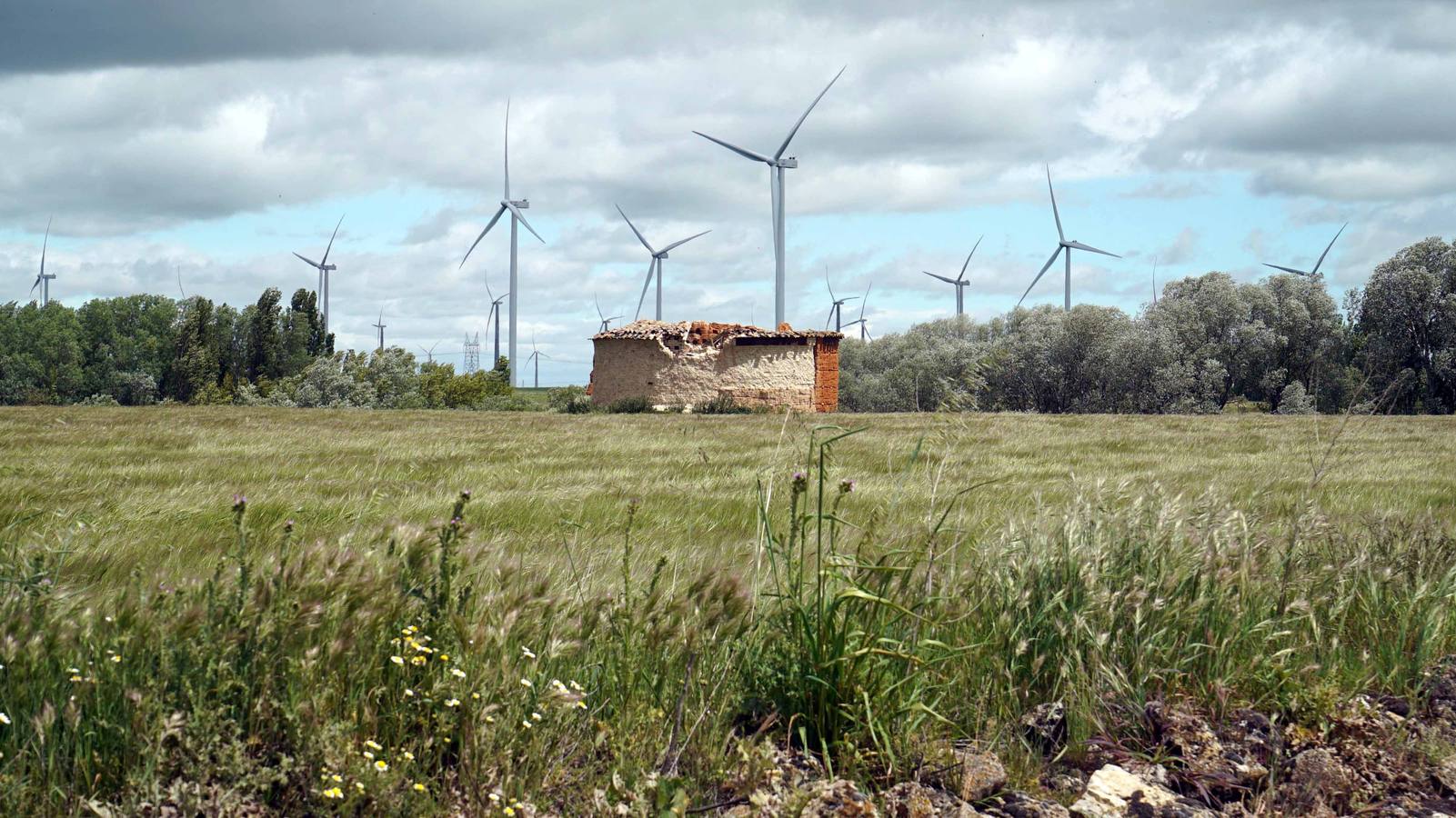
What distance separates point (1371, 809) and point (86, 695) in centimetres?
358

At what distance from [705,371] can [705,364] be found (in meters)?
0.21

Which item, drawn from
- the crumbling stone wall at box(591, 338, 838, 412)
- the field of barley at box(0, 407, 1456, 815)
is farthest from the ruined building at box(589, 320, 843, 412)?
the field of barley at box(0, 407, 1456, 815)

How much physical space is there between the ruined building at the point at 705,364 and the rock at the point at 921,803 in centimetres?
2745

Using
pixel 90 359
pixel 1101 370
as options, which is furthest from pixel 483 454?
pixel 90 359

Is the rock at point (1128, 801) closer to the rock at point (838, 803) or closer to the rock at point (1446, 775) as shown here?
the rock at point (838, 803)

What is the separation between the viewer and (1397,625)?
182 inches

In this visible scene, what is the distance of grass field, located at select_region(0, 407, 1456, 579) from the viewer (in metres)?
5.88

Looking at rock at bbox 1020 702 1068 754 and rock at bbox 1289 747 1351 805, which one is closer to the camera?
rock at bbox 1289 747 1351 805

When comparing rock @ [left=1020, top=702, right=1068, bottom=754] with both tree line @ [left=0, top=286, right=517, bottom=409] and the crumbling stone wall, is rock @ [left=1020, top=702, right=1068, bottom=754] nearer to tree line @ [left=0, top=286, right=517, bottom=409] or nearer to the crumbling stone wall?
the crumbling stone wall

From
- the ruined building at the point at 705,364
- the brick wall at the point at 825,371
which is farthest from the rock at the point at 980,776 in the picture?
the brick wall at the point at 825,371

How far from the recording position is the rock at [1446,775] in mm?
3414

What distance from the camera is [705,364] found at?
3172 cm

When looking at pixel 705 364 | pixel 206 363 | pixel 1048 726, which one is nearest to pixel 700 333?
pixel 705 364

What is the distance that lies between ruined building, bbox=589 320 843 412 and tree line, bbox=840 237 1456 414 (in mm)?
14323
